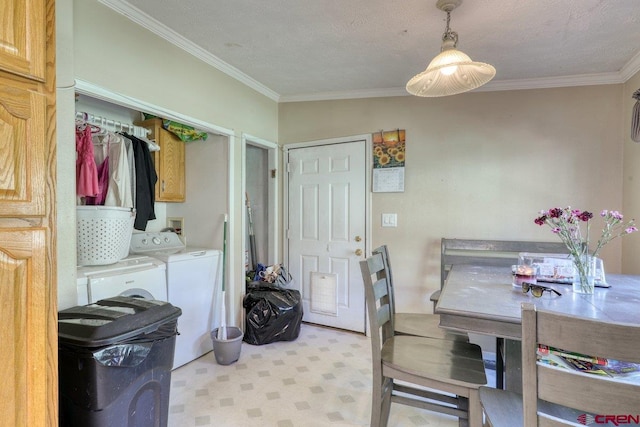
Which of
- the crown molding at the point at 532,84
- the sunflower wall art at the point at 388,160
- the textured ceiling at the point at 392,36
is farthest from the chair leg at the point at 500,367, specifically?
the crown molding at the point at 532,84

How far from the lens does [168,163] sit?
114 inches

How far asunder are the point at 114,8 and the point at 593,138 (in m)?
3.64

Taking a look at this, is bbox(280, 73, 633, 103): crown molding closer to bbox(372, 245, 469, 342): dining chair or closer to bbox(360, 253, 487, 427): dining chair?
bbox(372, 245, 469, 342): dining chair

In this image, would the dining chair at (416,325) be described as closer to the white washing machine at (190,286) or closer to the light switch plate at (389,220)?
the light switch plate at (389,220)

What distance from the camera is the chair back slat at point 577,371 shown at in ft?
2.42

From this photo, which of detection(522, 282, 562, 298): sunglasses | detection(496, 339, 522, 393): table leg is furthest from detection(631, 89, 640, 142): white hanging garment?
detection(496, 339, 522, 393): table leg

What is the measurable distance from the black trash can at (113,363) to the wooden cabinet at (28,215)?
175mm

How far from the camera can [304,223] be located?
136 inches

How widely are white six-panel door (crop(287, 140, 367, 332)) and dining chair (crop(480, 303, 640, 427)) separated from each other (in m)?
2.37

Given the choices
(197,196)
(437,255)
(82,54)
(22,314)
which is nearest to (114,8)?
(82,54)

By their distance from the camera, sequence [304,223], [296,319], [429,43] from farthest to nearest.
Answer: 1. [304,223]
2. [296,319]
3. [429,43]

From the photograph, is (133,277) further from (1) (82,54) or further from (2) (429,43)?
(2) (429,43)

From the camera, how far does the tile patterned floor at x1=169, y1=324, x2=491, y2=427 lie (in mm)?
1900

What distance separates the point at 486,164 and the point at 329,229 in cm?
158
